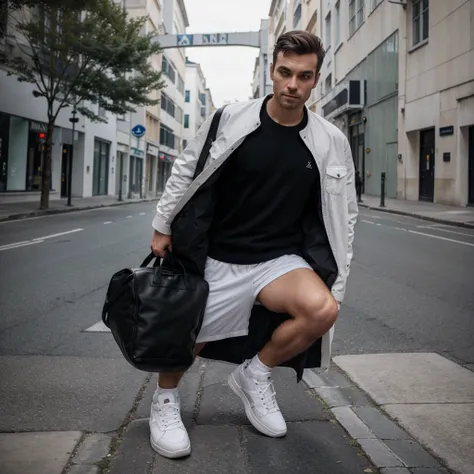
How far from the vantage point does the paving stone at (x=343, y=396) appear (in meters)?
3.43

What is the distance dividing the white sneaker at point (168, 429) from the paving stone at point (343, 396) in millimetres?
963

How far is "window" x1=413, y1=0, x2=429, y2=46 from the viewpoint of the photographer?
89.2ft

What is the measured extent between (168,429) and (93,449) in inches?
13.7

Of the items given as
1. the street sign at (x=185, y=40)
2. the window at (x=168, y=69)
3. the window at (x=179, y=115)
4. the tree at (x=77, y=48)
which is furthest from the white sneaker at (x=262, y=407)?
the window at (x=179, y=115)

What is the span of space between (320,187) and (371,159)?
1370 inches

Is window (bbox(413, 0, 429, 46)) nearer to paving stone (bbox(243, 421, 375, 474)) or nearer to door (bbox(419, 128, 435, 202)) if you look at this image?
door (bbox(419, 128, 435, 202))

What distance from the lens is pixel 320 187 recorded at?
290cm

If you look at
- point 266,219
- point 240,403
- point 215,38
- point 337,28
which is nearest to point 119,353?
point 240,403

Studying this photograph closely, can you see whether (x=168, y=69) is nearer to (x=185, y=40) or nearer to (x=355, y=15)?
(x=185, y=40)

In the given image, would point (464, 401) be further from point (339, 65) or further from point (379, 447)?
point (339, 65)

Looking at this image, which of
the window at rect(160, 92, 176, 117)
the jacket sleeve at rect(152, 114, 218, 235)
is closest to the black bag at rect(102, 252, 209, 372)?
the jacket sleeve at rect(152, 114, 218, 235)

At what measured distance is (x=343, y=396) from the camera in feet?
11.7

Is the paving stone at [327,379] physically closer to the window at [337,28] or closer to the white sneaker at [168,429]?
the white sneaker at [168,429]

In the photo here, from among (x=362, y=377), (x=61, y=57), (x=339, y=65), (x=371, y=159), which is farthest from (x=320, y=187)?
(x=339, y=65)
